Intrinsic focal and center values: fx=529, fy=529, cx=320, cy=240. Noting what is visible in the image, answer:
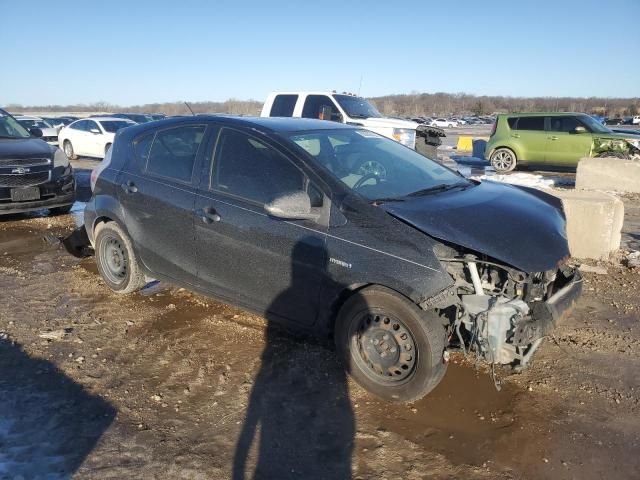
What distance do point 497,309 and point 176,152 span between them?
9.49 ft

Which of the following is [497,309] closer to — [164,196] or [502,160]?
[164,196]

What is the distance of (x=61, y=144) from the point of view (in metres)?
19.3

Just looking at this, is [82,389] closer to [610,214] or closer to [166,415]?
[166,415]

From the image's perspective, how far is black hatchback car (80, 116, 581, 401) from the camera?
3201mm

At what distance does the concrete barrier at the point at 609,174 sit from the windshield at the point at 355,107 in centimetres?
493

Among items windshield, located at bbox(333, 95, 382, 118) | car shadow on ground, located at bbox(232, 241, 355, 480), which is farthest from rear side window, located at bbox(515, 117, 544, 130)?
car shadow on ground, located at bbox(232, 241, 355, 480)

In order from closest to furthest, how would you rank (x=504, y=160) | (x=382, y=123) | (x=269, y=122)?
(x=269, y=122) → (x=382, y=123) → (x=504, y=160)

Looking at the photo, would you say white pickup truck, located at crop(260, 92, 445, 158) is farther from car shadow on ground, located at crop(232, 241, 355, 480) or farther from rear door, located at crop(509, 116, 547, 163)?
car shadow on ground, located at crop(232, 241, 355, 480)

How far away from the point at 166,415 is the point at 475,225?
2.26 metres

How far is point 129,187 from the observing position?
188 inches

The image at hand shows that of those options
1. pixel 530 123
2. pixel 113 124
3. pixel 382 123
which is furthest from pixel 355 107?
pixel 113 124

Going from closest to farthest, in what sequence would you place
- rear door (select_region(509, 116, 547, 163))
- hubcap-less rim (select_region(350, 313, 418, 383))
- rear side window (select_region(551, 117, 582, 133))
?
hubcap-less rim (select_region(350, 313, 418, 383))
rear side window (select_region(551, 117, 582, 133))
rear door (select_region(509, 116, 547, 163))

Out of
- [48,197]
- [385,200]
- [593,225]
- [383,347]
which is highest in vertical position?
[385,200]

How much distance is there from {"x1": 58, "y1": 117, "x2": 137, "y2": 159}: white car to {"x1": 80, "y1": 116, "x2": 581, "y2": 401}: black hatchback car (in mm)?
14536
